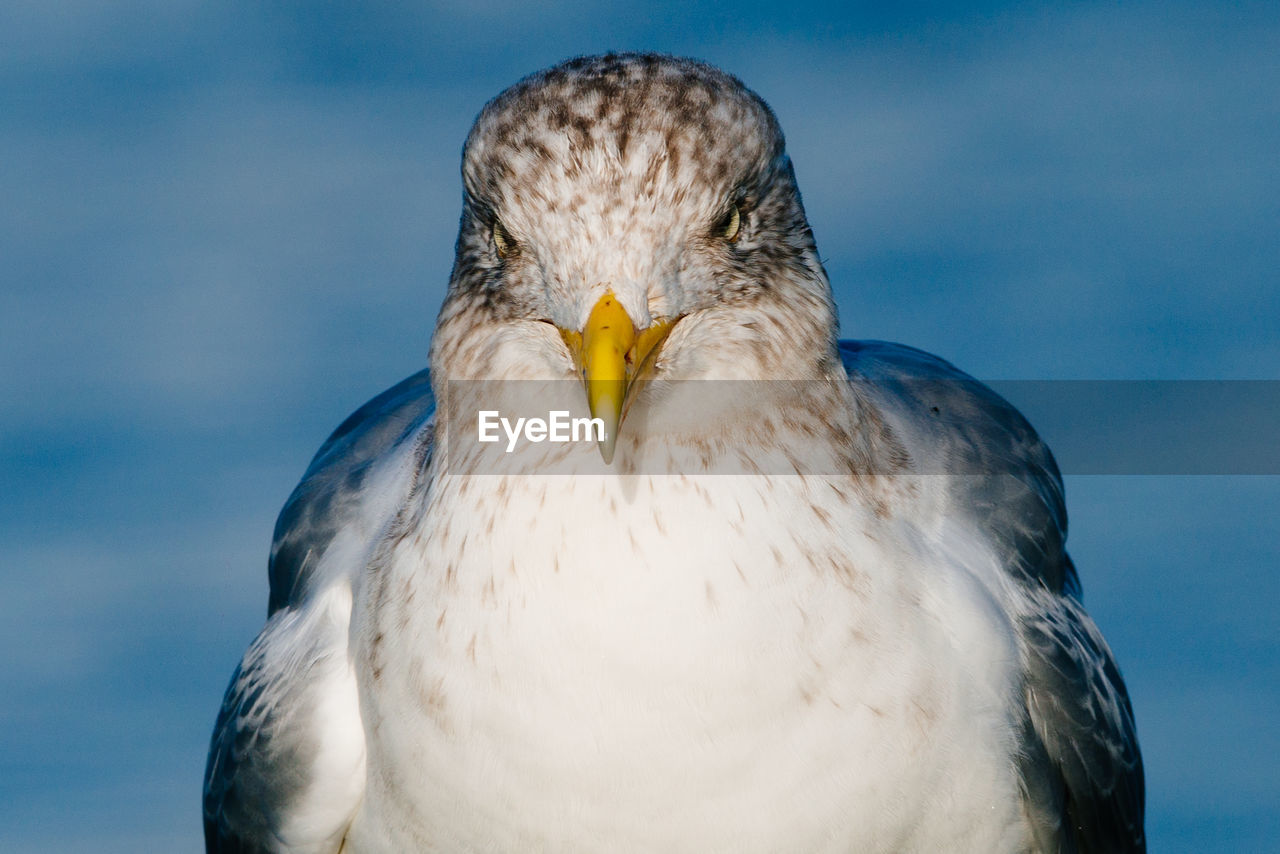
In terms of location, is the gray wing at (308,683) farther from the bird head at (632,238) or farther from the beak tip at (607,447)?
the beak tip at (607,447)

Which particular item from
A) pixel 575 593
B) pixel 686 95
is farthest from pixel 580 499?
pixel 686 95

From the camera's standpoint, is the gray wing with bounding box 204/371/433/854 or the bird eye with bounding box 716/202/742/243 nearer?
the bird eye with bounding box 716/202/742/243

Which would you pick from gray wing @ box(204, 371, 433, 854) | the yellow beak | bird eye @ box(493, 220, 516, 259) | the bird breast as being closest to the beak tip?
the yellow beak

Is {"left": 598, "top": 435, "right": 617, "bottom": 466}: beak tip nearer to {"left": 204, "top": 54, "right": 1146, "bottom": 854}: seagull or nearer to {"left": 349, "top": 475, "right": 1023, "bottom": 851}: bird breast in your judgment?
{"left": 204, "top": 54, "right": 1146, "bottom": 854}: seagull

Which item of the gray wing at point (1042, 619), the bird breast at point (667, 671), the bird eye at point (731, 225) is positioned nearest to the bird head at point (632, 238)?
the bird eye at point (731, 225)

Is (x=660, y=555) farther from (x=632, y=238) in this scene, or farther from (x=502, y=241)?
(x=502, y=241)

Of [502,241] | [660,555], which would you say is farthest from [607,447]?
[502,241]

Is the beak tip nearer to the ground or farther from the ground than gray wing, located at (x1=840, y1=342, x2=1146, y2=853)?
farther from the ground
